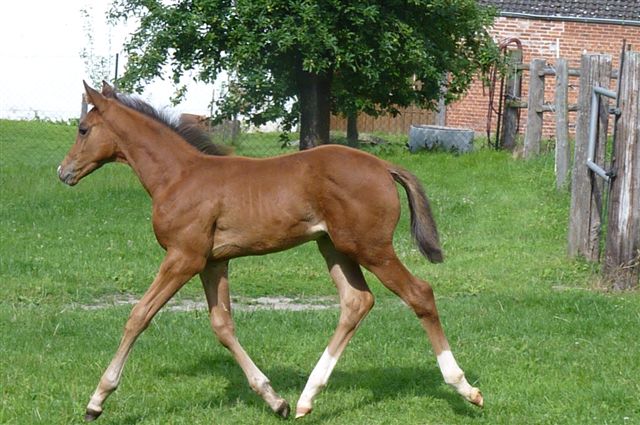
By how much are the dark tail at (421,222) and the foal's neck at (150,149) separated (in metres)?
1.39

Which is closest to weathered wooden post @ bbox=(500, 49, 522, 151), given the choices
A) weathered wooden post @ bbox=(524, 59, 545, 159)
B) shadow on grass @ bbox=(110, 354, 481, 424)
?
weathered wooden post @ bbox=(524, 59, 545, 159)

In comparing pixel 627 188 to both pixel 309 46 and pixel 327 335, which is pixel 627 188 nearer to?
pixel 327 335

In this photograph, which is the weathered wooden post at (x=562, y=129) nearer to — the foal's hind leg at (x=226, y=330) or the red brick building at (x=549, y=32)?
the foal's hind leg at (x=226, y=330)

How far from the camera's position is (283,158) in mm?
7168

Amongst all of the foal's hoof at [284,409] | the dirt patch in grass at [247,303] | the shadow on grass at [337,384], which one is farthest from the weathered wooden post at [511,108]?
the foal's hoof at [284,409]

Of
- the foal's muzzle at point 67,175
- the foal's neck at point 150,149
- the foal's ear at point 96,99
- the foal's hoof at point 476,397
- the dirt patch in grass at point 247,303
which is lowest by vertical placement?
the dirt patch in grass at point 247,303

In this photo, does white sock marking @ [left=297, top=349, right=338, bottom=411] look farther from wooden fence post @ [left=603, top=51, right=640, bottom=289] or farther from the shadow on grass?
wooden fence post @ [left=603, top=51, right=640, bottom=289]

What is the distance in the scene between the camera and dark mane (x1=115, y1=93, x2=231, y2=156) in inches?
291

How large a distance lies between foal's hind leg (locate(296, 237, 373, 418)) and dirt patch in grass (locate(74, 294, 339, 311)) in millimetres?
2984

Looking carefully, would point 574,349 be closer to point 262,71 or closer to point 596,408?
point 596,408

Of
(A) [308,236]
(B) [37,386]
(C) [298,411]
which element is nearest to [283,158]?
(A) [308,236]

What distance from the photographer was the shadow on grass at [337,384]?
711cm

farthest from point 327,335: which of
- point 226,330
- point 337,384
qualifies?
point 226,330

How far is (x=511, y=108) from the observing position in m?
21.9
